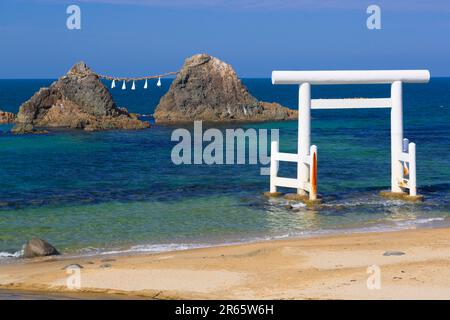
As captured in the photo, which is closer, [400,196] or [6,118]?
[400,196]

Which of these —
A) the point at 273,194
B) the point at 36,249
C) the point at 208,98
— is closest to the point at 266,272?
the point at 36,249

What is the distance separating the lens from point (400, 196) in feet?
91.6

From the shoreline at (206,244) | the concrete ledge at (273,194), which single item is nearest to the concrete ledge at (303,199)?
the concrete ledge at (273,194)

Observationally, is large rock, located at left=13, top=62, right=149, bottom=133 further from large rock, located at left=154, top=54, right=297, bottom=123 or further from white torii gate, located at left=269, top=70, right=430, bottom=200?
white torii gate, located at left=269, top=70, right=430, bottom=200

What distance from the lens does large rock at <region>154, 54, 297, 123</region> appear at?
242 ft

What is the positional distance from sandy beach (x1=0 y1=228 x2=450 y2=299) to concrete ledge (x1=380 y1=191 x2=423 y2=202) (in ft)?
22.1

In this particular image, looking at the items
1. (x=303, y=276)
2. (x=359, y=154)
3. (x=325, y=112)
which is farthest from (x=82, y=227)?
(x=325, y=112)

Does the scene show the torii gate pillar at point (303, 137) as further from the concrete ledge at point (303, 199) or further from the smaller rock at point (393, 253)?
the smaller rock at point (393, 253)

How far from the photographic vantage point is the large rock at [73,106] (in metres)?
63.8

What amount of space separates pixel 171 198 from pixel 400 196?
8000mm

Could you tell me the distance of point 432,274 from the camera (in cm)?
→ 1570

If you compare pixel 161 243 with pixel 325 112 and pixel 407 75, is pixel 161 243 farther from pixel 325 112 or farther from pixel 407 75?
pixel 325 112

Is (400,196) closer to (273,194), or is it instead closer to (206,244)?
(273,194)
